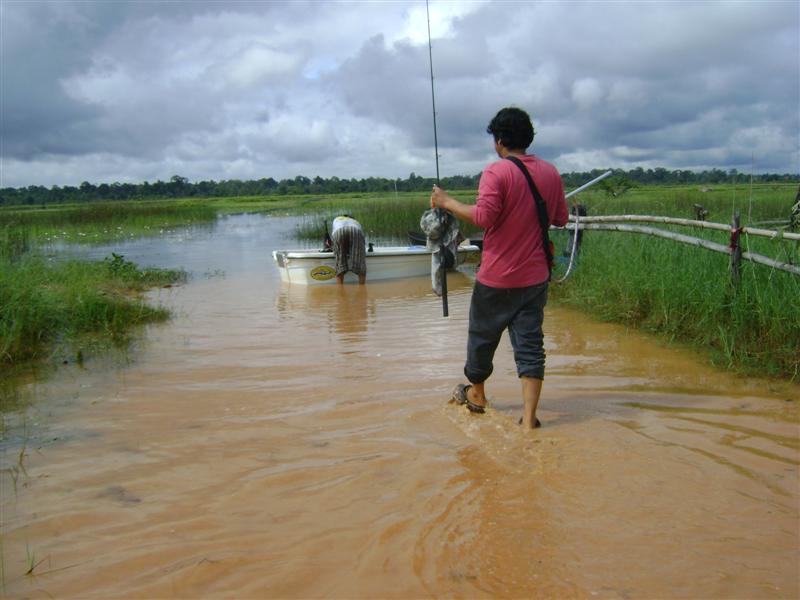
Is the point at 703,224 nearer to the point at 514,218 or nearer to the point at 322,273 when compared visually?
the point at 514,218

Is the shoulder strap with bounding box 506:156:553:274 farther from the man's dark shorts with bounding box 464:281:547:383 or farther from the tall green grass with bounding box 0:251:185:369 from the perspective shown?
the tall green grass with bounding box 0:251:185:369

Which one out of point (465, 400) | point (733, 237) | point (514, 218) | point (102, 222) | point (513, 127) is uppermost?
point (102, 222)

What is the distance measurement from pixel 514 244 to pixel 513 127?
648mm

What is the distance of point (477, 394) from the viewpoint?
4.17 m

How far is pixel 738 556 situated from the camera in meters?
2.53

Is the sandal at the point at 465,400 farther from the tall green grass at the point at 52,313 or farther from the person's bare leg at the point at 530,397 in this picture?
the tall green grass at the point at 52,313

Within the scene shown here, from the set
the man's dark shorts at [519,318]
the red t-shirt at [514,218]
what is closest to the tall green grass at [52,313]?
the man's dark shorts at [519,318]

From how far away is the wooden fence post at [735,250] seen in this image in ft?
18.3

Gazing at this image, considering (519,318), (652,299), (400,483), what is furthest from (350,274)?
(400,483)

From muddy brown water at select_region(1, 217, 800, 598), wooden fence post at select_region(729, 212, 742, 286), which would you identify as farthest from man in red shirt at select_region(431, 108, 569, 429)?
wooden fence post at select_region(729, 212, 742, 286)

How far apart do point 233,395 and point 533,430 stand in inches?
91.5

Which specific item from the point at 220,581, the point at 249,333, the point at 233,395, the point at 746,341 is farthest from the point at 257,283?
the point at 220,581

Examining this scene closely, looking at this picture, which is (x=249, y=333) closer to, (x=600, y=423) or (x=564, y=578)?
(x=600, y=423)

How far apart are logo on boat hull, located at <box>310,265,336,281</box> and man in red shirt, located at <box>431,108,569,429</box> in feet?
26.6
